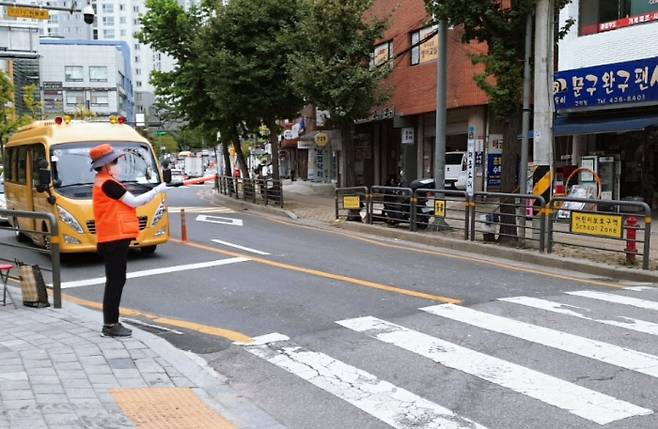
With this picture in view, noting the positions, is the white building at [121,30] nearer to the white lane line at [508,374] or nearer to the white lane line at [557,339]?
the white lane line at [557,339]

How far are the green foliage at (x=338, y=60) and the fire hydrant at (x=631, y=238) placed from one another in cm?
1140

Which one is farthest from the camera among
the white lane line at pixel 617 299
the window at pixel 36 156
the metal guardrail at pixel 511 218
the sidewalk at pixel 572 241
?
the window at pixel 36 156

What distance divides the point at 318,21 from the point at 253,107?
19.8 ft

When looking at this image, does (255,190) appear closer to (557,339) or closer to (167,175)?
(167,175)

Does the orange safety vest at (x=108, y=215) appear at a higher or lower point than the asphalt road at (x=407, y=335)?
higher

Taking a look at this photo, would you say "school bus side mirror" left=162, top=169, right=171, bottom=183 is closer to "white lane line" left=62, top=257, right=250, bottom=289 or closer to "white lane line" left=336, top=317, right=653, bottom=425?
"white lane line" left=62, top=257, right=250, bottom=289

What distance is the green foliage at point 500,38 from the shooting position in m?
13.2

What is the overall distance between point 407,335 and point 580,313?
234 centimetres

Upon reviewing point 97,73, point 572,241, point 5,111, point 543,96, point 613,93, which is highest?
point 97,73

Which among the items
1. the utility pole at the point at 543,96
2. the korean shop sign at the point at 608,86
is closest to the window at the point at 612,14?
the korean shop sign at the point at 608,86

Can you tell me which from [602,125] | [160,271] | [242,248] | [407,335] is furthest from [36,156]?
[602,125]

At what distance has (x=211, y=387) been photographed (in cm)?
534

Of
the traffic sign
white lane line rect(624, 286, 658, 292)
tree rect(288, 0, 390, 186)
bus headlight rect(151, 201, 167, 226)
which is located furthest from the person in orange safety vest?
the traffic sign

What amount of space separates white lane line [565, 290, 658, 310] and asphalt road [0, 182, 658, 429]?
33 millimetres
